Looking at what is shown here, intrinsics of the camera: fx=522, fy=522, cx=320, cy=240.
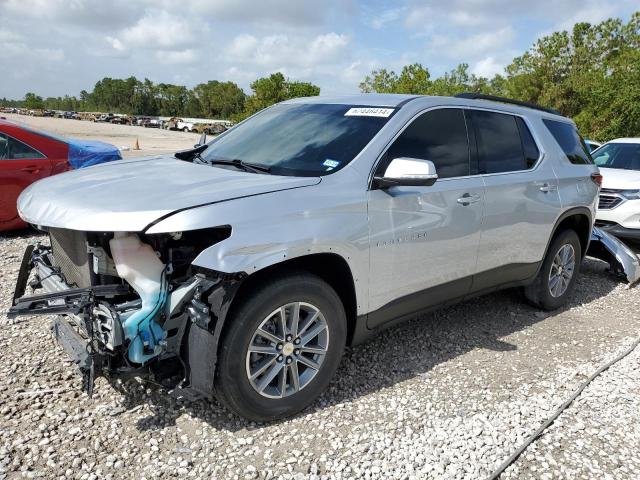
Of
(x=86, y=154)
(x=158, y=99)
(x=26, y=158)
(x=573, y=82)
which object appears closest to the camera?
(x=26, y=158)

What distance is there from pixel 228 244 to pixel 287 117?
1.69 metres

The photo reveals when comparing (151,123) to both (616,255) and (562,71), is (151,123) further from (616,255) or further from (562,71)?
(616,255)

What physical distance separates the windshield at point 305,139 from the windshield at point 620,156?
6.69 metres

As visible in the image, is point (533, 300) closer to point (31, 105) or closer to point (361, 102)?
point (361, 102)

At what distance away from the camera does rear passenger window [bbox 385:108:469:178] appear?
3.52 metres

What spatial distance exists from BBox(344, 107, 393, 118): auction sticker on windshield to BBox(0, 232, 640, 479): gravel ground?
5.91 ft

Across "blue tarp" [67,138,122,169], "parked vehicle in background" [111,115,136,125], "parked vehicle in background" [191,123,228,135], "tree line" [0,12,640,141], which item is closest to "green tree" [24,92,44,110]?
"parked vehicle in background" [111,115,136,125]

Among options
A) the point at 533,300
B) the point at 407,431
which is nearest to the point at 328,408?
the point at 407,431

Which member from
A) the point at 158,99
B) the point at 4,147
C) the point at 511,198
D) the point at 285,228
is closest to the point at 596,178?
the point at 511,198

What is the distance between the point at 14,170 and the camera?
6746 mm

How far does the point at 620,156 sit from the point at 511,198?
5.85 m

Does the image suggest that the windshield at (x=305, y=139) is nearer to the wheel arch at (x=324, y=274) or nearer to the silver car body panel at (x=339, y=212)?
the silver car body panel at (x=339, y=212)

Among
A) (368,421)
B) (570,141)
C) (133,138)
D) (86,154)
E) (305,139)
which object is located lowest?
(133,138)

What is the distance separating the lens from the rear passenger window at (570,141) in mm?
4965
